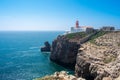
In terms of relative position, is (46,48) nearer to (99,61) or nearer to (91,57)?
(91,57)

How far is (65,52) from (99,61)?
34.2 meters

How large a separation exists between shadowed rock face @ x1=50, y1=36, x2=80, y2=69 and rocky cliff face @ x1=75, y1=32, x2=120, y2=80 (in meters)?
11.3

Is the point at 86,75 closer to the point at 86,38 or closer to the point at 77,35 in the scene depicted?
the point at 86,38

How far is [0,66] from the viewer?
9212cm

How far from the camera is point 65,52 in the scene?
98.4 meters

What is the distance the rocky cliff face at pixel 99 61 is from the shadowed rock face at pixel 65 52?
11320mm

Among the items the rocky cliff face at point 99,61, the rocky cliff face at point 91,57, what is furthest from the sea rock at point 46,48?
the rocky cliff face at point 99,61

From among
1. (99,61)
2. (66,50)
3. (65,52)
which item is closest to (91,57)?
(99,61)

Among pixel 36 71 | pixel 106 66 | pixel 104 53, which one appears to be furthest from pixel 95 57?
pixel 36 71

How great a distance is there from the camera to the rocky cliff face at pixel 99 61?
55131 mm

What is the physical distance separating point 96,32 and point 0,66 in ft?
156

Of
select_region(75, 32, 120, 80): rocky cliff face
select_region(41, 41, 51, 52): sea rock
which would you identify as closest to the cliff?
select_region(75, 32, 120, 80): rocky cliff face

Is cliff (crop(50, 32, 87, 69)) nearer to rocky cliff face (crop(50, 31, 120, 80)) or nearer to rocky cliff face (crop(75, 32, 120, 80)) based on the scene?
rocky cliff face (crop(50, 31, 120, 80))

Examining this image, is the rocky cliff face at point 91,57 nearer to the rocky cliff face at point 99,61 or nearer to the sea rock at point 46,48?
the rocky cliff face at point 99,61
